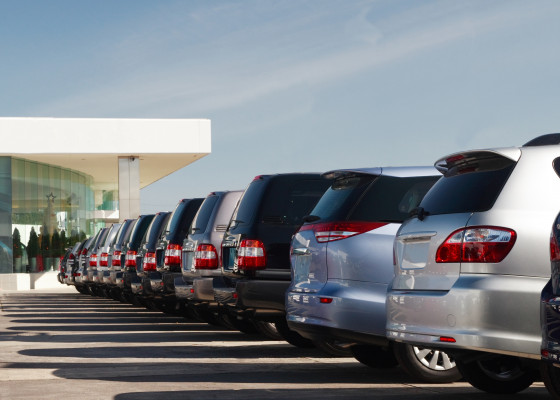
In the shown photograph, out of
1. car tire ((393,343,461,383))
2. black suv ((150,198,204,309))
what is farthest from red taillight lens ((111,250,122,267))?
car tire ((393,343,461,383))

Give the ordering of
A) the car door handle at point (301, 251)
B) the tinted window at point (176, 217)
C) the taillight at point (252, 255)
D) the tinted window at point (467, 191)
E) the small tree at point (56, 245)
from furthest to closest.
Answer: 1. the small tree at point (56, 245)
2. the tinted window at point (176, 217)
3. the taillight at point (252, 255)
4. the car door handle at point (301, 251)
5. the tinted window at point (467, 191)

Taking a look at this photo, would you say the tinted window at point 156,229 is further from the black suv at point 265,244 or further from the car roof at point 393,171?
the car roof at point 393,171

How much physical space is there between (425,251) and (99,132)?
36693 millimetres

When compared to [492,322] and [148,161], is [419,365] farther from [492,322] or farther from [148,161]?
[148,161]

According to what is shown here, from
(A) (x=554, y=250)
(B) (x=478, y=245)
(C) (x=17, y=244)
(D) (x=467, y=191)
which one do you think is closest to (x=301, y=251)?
(D) (x=467, y=191)

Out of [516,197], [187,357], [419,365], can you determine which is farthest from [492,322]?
[187,357]

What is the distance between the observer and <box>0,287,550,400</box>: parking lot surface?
342 inches

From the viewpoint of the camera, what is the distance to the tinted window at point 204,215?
14.6 meters

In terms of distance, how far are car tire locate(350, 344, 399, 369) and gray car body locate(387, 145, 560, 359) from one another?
253 cm

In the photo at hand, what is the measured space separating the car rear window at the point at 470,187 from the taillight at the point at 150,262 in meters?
11.0

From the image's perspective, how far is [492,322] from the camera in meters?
6.61

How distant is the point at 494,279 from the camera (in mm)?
6676

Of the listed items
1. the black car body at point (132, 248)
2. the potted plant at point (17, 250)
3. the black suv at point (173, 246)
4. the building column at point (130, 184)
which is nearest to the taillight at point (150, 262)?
the black suv at point (173, 246)

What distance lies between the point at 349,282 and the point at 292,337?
143 inches
